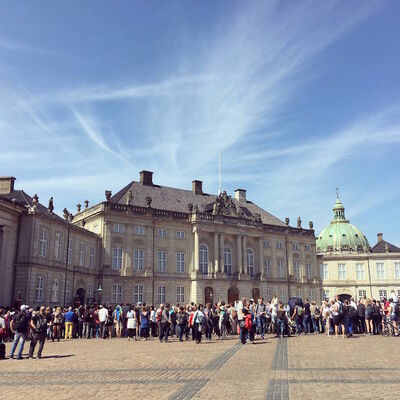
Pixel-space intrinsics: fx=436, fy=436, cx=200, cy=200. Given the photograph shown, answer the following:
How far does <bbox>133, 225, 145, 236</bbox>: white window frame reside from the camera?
1898 inches

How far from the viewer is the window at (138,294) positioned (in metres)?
47.1

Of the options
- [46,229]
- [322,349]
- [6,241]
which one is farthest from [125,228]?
[322,349]

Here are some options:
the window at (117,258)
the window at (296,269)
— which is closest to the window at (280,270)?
the window at (296,269)

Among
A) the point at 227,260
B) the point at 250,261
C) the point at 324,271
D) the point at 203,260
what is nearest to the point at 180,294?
the point at 203,260

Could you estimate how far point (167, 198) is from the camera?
5553 cm

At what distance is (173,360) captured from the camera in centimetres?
1454

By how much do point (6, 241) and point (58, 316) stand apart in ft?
34.9

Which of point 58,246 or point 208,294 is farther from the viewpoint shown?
point 208,294

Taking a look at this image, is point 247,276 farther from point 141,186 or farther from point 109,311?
point 109,311

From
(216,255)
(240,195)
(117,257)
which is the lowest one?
(117,257)

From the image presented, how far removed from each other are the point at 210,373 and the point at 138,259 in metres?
36.7

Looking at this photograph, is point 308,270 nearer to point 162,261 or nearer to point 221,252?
point 221,252

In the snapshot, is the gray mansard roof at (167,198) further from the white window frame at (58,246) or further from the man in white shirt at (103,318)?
the man in white shirt at (103,318)

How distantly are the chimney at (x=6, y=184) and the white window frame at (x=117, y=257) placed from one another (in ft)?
44.4
